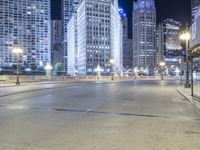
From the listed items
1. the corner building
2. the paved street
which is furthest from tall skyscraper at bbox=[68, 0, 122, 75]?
the paved street

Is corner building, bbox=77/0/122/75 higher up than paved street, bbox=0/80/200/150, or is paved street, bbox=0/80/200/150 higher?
corner building, bbox=77/0/122/75

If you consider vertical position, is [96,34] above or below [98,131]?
above

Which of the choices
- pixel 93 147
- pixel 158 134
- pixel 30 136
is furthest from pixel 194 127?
pixel 30 136

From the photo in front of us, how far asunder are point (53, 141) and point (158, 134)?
305cm

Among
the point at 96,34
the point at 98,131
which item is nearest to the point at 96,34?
the point at 96,34

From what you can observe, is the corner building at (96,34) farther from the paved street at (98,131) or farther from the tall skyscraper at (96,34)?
the paved street at (98,131)

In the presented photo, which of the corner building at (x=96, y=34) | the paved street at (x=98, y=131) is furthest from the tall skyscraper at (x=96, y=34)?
the paved street at (x=98, y=131)

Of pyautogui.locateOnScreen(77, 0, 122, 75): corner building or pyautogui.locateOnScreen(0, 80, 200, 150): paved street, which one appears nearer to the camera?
pyautogui.locateOnScreen(0, 80, 200, 150): paved street

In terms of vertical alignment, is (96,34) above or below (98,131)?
above

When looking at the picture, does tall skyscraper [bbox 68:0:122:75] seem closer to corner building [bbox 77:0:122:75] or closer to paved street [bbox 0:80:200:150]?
corner building [bbox 77:0:122:75]

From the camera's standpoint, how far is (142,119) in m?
11.4

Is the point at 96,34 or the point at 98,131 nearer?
the point at 98,131

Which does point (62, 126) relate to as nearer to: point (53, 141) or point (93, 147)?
point (53, 141)

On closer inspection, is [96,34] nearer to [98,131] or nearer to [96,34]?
[96,34]
